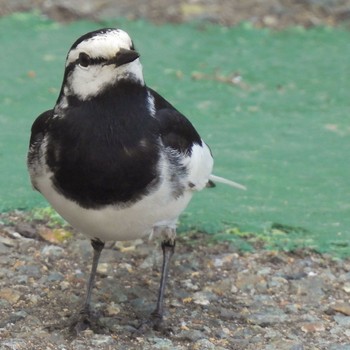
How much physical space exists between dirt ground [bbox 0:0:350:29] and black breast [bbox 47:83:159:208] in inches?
180

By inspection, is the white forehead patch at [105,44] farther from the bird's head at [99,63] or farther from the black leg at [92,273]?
the black leg at [92,273]

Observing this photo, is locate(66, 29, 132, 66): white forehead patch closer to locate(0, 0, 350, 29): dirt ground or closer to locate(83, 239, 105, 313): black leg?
locate(83, 239, 105, 313): black leg

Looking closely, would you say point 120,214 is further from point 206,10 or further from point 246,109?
point 206,10

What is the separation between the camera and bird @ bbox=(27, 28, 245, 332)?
376cm

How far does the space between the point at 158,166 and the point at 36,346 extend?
836mm

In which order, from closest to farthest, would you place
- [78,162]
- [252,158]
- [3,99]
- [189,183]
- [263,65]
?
1. [78,162]
2. [189,183]
3. [252,158]
4. [3,99]
5. [263,65]

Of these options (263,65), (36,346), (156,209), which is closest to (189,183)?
(156,209)

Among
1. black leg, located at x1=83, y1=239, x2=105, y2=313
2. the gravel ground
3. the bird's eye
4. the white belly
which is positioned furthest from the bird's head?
the gravel ground

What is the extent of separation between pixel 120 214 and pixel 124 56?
59 centimetres

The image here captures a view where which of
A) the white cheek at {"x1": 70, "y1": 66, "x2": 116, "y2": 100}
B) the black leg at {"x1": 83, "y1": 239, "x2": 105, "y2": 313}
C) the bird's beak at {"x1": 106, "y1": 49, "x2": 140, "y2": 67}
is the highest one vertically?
the bird's beak at {"x1": 106, "y1": 49, "x2": 140, "y2": 67}

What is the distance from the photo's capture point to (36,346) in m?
3.96

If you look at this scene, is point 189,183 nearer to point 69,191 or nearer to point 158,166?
point 158,166

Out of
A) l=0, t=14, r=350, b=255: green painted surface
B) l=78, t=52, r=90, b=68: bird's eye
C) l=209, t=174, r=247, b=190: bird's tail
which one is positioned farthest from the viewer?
l=0, t=14, r=350, b=255: green painted surface

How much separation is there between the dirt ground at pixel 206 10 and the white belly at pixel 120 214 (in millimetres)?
4528
